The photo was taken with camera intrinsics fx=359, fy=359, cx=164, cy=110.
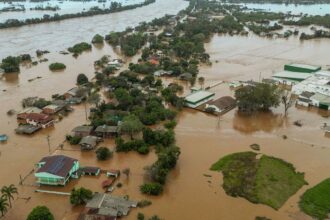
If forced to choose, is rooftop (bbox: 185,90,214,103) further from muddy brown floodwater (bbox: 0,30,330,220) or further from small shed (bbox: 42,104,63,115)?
small shed (bbox: 42,104,63,115)

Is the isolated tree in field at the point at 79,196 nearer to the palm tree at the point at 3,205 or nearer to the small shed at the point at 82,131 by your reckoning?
the palm tree at the point at 3,205

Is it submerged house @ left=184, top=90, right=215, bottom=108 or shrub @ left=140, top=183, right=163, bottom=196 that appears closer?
shrub @ left=140, top=183, right=163, bottom=196

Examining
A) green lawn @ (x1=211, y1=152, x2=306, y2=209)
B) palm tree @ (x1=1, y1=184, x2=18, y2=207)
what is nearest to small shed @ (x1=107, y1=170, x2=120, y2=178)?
palm tree @ (x1=1, y1=184, x2=18, y2=207)

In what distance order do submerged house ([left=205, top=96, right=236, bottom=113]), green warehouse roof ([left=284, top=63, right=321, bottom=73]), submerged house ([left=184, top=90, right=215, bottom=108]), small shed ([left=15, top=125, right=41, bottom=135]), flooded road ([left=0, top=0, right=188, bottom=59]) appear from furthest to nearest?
flooded road ([left=0, top=0, right=188, bottom=59])
green warehouse roof ([left=284, top=63, right=321, bottom=73])
submerged house ([left=184, top=90, right=215, bottom=108])
submerged house ([left=205, top=96, right=236, bottom=113])
small shed ([left=15, top=125, right=41, bottom=135])

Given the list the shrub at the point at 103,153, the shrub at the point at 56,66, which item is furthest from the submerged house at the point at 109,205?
the shrub at the point at 56,66

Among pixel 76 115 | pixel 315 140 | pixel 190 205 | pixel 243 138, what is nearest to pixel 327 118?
pixel 315 140

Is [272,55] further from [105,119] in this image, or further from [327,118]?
[105,119]
